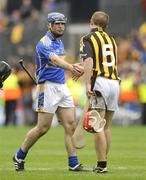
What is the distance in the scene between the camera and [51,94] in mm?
13820

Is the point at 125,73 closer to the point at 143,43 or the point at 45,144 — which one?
the point at 143,43

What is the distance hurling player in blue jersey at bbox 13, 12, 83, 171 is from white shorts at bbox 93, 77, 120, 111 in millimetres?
598

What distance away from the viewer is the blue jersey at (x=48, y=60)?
13648 mm

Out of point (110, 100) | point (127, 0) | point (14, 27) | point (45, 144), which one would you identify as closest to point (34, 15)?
point (14, 27)

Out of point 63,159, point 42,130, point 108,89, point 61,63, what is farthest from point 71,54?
point 61,63

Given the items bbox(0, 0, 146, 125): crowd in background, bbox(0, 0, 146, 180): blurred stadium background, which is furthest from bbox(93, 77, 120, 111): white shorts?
bbox(0, 0, 146, 125): crowd in background

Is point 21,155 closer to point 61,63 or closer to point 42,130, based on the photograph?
point 42,130

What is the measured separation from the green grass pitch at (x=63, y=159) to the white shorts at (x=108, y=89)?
3.18 feet

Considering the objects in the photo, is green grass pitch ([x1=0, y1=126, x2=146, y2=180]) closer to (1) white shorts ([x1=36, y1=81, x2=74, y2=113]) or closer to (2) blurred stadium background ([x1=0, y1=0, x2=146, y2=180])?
(2) blurred stadium background ([x1=0, y1=0, x2=146, y2=180])

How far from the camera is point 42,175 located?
12938mm

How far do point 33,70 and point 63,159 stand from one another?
14.9 m

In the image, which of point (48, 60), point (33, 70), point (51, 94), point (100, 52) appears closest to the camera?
point (100, 52)

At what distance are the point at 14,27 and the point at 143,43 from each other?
4.64 meters

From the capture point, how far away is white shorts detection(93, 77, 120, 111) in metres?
13.5
